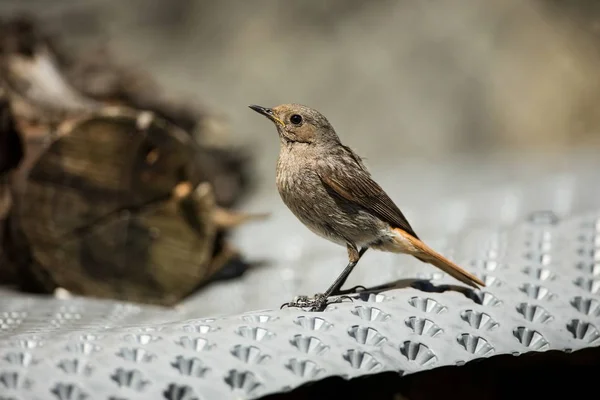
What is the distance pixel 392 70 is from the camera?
6.29m

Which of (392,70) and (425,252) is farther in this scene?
(392,70)

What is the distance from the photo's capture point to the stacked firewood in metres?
3.21

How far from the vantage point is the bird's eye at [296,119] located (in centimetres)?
241

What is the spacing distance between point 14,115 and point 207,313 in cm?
140

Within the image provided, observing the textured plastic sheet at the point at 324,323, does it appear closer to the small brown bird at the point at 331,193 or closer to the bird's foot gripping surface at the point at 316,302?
the bird's foot gripping surface at the point at 316,302

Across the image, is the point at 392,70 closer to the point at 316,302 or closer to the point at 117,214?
the point at 117,214

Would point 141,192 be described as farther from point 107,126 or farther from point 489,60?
point 489,60

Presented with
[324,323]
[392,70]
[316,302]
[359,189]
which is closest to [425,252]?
[359,189]

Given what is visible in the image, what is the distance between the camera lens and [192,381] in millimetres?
1771

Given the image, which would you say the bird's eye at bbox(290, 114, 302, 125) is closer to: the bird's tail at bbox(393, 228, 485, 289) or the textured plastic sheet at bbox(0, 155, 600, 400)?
the bird's tail at bbox(393, 228, 485, 289)

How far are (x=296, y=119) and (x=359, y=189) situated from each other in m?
0.32

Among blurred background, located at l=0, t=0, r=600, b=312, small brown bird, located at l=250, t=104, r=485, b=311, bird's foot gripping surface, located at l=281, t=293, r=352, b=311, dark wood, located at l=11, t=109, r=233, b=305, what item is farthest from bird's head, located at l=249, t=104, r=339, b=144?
blurred background, located at l=0, t=0, r=600, b=312

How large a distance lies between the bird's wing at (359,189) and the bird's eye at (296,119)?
0.16m

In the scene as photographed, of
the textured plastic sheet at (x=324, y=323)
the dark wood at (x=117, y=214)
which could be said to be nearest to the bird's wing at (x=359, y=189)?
the textured plastic sheet at (x=324, y=323)
